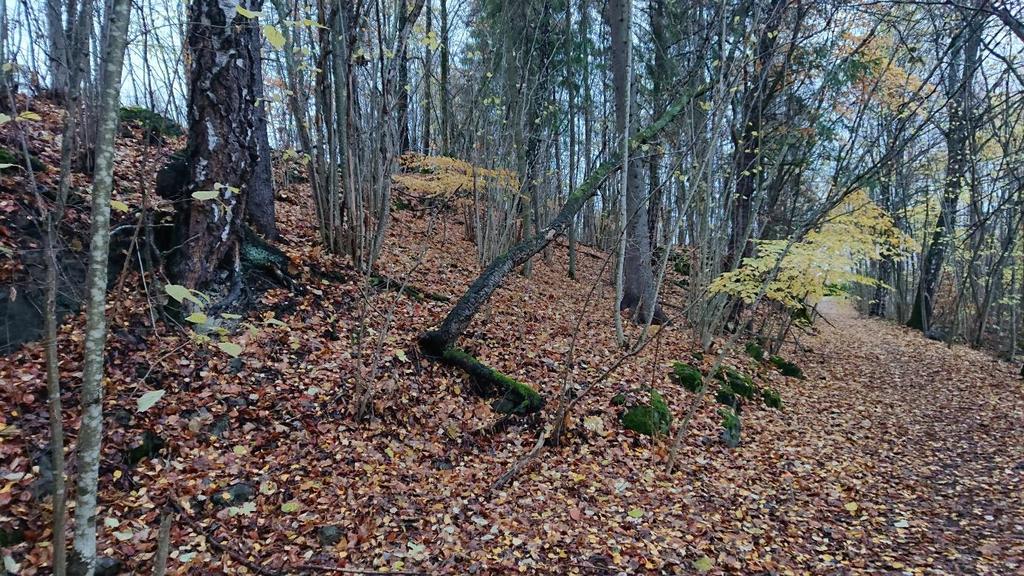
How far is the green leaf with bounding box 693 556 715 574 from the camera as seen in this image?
10.3 feet

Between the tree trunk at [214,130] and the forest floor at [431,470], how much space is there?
0.61 metres

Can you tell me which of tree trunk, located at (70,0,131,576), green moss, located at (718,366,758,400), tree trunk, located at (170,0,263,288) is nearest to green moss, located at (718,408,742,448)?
green moss, located at (718,366,758,400)

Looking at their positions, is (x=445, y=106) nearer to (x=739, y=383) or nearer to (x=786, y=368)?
(x=739, y=383)

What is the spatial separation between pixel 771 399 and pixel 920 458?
1723 millimetres

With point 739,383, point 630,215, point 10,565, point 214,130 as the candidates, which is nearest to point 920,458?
point 739,383

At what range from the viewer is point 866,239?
643 cm

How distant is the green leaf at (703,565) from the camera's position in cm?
315

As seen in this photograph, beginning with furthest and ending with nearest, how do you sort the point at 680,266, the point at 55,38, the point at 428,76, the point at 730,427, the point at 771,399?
the point at 680,266 < the point at 428,76 < the point at 771,399 < the point at 55,38 < the point at 730,427

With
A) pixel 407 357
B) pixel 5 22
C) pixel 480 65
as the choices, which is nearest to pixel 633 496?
pixel 407 357

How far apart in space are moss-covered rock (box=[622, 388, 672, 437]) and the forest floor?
0.16 metres

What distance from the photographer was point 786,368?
8.42 meters

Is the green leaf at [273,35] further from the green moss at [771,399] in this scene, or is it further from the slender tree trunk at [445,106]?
the slender tree trunk at [445,106]

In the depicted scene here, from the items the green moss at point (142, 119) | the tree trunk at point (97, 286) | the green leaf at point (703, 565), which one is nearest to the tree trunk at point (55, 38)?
the green moss at point (142, 119)

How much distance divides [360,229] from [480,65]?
6042mm
